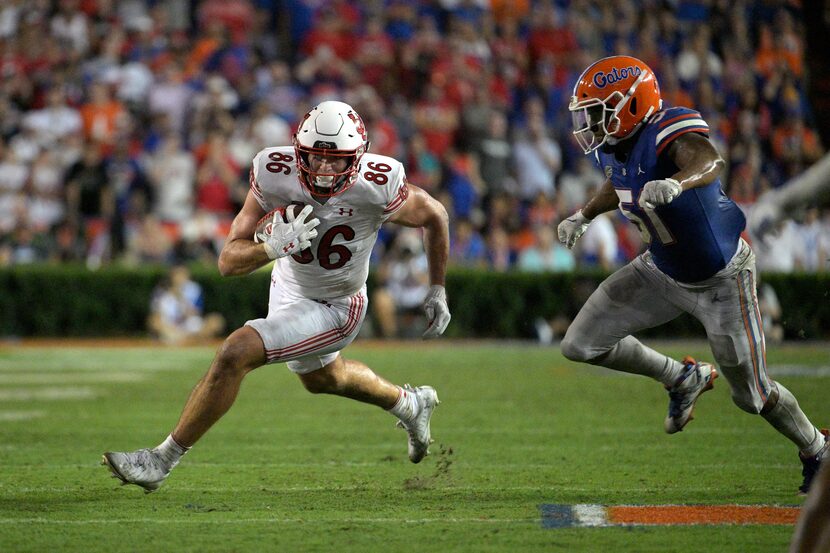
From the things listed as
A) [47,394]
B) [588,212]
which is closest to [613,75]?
[588,212]

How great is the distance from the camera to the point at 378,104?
537 inches

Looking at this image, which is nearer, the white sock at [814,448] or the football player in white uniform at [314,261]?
the football player in white uniform at [314,261]

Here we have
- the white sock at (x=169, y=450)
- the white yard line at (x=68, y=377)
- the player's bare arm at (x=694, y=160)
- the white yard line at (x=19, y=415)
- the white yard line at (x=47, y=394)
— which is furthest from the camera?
the white yard line at (x=68, y=377)

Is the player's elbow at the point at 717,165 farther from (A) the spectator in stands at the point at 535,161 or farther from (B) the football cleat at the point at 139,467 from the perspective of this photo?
(A) the spectator in stands at the point at 535,161

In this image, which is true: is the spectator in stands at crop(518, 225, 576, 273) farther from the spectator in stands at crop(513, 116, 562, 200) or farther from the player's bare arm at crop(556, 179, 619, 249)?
the player's bare arm at crop(556, 179, 619, 249)

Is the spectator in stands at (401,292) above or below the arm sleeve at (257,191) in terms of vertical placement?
below

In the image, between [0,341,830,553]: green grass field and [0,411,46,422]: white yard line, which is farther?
[0,411,46,422]: white yard line

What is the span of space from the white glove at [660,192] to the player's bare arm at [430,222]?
1057 mm

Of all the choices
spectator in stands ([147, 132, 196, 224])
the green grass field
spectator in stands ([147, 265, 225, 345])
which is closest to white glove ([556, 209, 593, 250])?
the green grass field

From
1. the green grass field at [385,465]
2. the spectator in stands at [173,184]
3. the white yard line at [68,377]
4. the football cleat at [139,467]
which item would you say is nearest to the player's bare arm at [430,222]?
the green grass field at [385,465]

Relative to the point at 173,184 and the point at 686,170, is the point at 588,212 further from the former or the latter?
the point at 173,184

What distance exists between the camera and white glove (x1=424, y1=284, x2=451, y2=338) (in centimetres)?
504

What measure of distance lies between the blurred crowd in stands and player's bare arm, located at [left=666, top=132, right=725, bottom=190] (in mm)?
7526

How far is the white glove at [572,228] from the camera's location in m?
5.21
